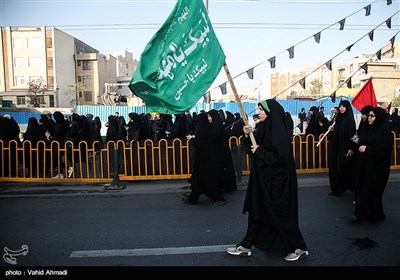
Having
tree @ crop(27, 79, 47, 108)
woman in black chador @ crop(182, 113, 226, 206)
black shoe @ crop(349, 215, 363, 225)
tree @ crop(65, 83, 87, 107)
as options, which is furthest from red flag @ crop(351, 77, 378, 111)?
tree @ crop(65, 83, 87, 107)

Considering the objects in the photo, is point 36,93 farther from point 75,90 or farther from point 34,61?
point 75,90

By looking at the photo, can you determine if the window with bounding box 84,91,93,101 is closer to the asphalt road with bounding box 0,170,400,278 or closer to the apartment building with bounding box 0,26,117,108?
the apartment building with bounding box 0,26,117,108

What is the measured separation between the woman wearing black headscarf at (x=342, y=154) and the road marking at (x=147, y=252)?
321 cm

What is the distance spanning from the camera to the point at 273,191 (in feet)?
12.2

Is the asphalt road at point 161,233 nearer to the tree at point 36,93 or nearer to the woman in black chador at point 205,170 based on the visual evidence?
the woman in black chador at point 205,170

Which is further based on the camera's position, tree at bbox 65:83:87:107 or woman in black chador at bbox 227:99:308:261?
tree at bbox 65:83:87:107

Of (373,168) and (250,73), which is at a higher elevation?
(250,73)

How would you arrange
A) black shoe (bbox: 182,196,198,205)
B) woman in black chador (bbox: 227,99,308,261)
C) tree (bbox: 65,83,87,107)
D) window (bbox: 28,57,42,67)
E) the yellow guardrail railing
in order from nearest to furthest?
woman in black chador (bbox: 227,99,308,261) < black shoe (bbox: 182,196,198,205) < the yellow guardrail railing < window (bbox: 28,57,42,67) < tree (bbox: 65,83,87,107)

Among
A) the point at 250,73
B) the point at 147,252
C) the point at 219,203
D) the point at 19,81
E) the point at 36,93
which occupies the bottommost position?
the point at 147,252

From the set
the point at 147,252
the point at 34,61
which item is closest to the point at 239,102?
the point at 147,252

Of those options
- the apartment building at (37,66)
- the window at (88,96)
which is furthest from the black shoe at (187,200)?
the window at (88,96)

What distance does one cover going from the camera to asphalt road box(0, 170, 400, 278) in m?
3.79

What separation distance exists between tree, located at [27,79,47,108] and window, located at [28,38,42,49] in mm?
5564

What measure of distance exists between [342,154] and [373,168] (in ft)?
5.05
